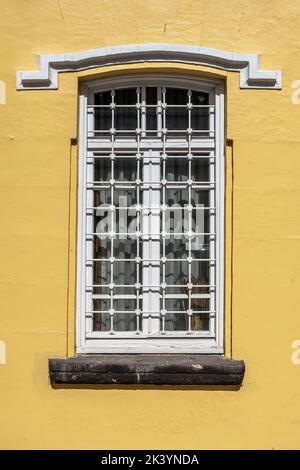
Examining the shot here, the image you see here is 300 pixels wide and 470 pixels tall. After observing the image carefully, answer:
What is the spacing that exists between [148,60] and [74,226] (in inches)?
57.0

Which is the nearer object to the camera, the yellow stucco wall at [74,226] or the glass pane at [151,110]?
the yellow stucco wall at [74,226]

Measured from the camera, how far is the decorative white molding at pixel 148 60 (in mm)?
5574

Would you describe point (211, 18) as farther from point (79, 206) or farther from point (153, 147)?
point (79, 206)

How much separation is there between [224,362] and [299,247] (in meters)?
1.07

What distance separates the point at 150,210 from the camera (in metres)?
5.82

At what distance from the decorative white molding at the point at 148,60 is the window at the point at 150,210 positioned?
0.65ft

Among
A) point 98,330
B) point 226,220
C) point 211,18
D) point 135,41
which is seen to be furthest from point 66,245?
point 211,18

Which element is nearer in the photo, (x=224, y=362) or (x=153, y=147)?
(x=224, y=362)

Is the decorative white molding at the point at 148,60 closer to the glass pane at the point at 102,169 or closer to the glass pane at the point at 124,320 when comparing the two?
the glass pane at the point at 102,169

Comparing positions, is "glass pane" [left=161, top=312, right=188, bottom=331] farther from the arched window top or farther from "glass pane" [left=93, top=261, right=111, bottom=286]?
the arched window top

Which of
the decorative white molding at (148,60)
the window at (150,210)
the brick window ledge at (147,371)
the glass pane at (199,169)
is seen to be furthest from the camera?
the glass pane at (199,169)

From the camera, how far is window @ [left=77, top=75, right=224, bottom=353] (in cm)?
575

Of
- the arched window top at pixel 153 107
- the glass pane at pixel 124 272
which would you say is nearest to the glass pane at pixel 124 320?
the glass pane at pixel 124 272

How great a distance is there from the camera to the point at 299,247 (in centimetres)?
556
